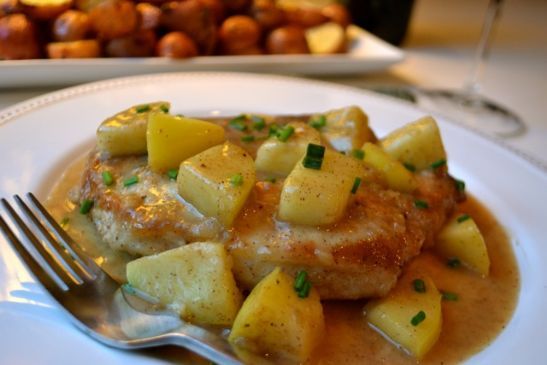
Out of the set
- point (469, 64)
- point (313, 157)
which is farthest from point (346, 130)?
point (469, 64)

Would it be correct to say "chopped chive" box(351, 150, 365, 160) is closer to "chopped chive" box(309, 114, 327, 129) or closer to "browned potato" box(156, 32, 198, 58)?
"chopped chive" box(309, 114, 327, 129)

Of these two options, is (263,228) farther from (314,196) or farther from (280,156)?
(280,156)

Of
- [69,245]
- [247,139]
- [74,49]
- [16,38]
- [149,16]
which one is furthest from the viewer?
[149,16]

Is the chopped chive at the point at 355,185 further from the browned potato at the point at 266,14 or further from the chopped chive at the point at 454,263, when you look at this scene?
the browned potato at the point at 266,14

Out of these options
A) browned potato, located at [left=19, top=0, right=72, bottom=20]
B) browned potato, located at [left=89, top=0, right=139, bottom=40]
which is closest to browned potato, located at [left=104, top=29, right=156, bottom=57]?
browned potato, located at [left=89, top=0, right=139, bottom=40]

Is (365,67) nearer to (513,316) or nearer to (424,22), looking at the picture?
(513,316)
